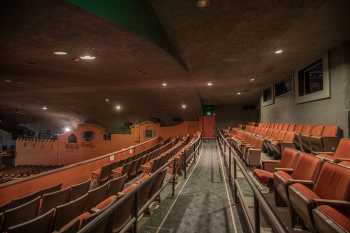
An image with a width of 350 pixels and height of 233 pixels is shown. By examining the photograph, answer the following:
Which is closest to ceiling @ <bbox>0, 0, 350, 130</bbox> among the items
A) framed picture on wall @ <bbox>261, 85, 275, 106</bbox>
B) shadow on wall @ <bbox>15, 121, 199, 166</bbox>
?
framed picture on wall @ <bbox>261, 85, 275, 106</bbox>

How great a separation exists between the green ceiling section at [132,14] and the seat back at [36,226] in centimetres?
206

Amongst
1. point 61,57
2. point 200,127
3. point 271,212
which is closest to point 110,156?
point 61,57

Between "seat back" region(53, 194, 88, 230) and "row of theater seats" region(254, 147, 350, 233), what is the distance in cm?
182

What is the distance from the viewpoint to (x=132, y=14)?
2980 mm

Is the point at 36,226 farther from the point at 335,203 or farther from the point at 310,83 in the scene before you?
the point at 310,83

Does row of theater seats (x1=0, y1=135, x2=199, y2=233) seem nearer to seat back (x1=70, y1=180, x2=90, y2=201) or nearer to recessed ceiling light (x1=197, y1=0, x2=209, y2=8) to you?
seat back (x1=70, y1=180, x2=90, y2=201)

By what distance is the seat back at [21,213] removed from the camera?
6.22 ft

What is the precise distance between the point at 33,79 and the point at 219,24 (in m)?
6.03

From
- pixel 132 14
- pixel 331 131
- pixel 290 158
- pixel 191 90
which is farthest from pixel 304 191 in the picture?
pixel 191 90

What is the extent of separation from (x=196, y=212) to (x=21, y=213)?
6.06 feet

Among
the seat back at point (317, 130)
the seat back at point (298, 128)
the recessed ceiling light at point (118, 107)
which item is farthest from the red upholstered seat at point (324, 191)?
the recessed ceiling light at point (118, 107)

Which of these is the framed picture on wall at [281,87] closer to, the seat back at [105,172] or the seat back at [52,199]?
the seat back at [105,172]

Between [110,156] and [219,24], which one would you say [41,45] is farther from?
[110,156]

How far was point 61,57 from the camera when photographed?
432 centimetres
